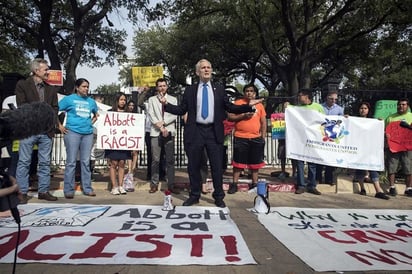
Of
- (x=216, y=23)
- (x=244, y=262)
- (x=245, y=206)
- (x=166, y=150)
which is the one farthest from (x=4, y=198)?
(x=216, y=23)

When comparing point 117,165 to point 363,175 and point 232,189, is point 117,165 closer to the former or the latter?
point 232,189

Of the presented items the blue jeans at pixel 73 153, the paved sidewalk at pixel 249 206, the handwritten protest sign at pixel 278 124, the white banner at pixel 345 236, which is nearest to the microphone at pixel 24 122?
the paved sidewalk at pixel 249 206

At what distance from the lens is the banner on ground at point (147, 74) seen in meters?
10.0

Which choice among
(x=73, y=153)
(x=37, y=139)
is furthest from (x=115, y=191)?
(x=37, y=139)

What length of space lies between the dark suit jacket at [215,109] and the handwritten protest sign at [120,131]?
1.70 m

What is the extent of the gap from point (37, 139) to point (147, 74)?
4.20 meters

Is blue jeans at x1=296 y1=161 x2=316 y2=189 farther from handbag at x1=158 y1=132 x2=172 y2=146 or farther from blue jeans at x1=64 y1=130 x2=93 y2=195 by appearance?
blue jeans at x1=64 y1=130 x2=93 y2=195

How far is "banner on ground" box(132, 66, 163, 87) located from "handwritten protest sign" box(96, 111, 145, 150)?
239 cm

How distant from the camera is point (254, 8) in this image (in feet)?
65.4

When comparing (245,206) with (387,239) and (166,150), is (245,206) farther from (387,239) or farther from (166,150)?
(387,239)

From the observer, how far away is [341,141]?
7.78 m

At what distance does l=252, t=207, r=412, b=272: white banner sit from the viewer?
3840mm

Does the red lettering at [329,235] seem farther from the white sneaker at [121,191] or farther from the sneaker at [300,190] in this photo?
the white sneaker at [121,191]

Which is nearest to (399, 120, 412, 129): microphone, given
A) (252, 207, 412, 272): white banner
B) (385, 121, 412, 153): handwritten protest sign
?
(385, 121, 412, 153): handwritten protest sign
